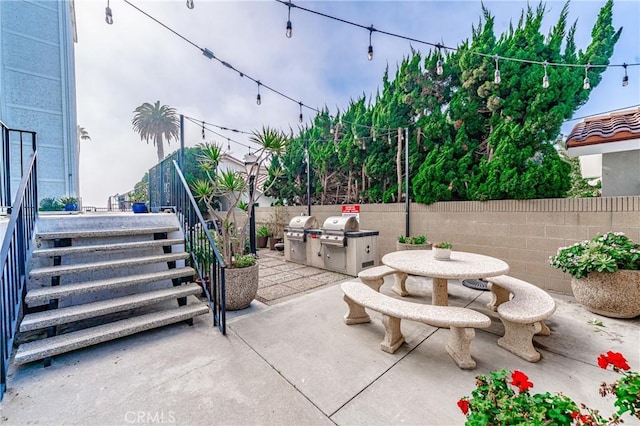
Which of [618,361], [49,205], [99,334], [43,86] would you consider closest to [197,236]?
[99,334]

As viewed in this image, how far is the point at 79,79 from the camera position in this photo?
665cm

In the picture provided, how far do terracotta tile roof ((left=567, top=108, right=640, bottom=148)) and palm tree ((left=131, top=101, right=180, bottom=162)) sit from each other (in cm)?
2294

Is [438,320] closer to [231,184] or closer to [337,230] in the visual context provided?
[231,184]

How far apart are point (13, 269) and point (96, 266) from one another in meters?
0.65

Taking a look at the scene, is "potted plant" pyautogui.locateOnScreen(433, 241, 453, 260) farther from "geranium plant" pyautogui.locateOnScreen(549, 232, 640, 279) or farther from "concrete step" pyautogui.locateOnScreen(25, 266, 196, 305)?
"concrete step" pyautogui.locateOnScreen(25, 266, 196, 305)

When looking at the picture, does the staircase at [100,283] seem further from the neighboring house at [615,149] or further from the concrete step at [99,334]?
the neighboring house at [615,149]

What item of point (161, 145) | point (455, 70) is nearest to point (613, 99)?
point (455, 70)

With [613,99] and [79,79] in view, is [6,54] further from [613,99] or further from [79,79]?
[613,99]

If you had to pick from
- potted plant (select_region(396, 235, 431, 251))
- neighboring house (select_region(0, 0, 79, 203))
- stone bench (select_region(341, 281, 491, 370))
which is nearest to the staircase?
stone bench (select_region(341, 281, 491, 370))

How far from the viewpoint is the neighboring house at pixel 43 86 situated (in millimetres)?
5293

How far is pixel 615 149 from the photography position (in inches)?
148

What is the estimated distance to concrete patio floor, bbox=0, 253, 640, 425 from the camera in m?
1.68

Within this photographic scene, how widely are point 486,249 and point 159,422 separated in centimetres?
515

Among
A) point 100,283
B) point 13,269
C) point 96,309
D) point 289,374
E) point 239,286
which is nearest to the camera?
point 289,374
